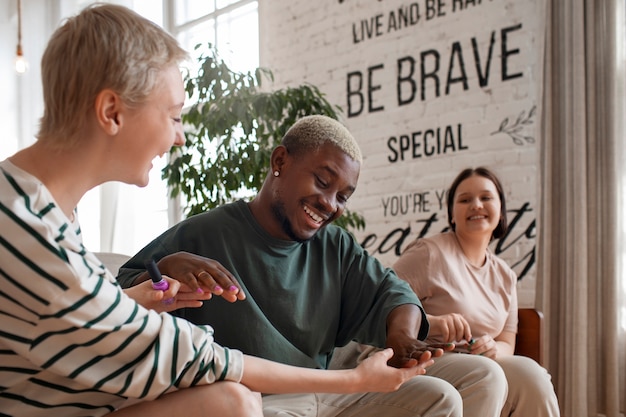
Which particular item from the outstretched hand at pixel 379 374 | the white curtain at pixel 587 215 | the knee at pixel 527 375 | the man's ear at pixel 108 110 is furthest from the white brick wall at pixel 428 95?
the man's ear at pixel 108 110

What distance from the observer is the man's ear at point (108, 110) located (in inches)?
44.3

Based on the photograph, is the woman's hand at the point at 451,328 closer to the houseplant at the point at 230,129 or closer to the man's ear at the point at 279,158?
the man's ear at the point at 279,158

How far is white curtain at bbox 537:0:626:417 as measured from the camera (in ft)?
11.4

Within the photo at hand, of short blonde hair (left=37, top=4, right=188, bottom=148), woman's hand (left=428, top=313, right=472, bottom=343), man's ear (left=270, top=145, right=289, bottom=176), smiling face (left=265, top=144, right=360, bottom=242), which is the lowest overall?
woman's hand (left=428, top=313, right=472, bottom=343)

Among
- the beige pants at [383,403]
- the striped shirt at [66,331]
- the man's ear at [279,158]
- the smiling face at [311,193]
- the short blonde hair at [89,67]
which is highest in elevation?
the short blonde hair at [89,67]

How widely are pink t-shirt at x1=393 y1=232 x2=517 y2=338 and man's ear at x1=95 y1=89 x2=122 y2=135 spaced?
60.3 inches

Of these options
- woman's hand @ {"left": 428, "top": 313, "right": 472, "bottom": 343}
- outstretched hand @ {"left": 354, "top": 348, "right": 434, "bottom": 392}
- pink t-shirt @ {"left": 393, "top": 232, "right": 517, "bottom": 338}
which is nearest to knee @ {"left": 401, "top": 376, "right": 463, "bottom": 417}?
outstretched hand @ {"left": 354, "top": 348, "right": 434, "bottom": 392}

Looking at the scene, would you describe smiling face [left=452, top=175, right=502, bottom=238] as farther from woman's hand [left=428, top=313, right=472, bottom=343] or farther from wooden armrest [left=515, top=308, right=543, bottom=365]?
woman's hand [left=428, top=313, right=472, bottom=343]

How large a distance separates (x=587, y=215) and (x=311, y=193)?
7.07ft

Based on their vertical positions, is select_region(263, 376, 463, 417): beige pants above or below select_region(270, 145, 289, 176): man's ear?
below

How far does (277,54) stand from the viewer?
5434 mm

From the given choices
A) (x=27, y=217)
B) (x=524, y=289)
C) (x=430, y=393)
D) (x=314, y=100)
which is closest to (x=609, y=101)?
(x=524, y=289)

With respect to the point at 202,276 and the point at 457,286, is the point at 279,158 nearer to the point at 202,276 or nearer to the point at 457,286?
the point at 202,276

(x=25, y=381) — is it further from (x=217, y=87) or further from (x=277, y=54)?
(x=277, y=54)
